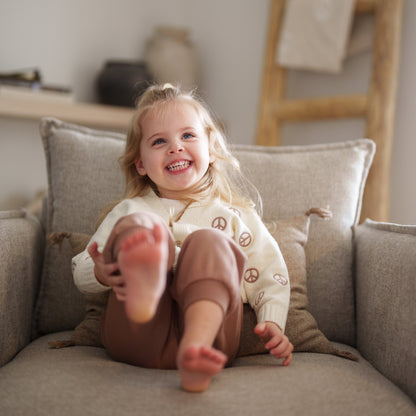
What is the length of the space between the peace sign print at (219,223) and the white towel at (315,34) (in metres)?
1.03

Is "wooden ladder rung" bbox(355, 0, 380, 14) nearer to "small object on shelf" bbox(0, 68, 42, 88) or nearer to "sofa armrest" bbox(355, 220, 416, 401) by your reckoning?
"sofa armrest" bbox(355, 220, 416, 401)

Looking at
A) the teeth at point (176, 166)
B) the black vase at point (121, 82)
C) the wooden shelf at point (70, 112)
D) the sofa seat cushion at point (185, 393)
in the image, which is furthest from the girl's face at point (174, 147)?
the black vase at point (121, 82)

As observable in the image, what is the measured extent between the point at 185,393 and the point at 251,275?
1.04 feet

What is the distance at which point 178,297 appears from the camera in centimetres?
77

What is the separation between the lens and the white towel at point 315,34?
172cm

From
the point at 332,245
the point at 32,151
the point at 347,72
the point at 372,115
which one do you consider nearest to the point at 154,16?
the point at 32,151

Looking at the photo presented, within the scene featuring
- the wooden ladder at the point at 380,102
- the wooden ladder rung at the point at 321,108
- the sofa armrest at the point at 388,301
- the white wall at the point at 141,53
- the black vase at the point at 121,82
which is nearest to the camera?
the sofa armrest at the point at 388,301

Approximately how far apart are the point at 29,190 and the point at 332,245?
60.4 inches

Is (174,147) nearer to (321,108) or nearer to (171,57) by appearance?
(321,108)

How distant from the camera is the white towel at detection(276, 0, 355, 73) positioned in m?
1.72

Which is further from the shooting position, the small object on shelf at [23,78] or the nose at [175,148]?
the small object on shelf at [23,78]

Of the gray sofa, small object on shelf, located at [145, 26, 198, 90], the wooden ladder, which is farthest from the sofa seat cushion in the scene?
small object on shelf, located at [145, 26, 198, 90]

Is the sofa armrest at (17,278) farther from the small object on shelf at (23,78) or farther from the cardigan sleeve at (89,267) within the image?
the small object on shelf at (23,78)

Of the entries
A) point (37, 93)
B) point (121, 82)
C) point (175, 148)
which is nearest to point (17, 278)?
point (175, 148)
